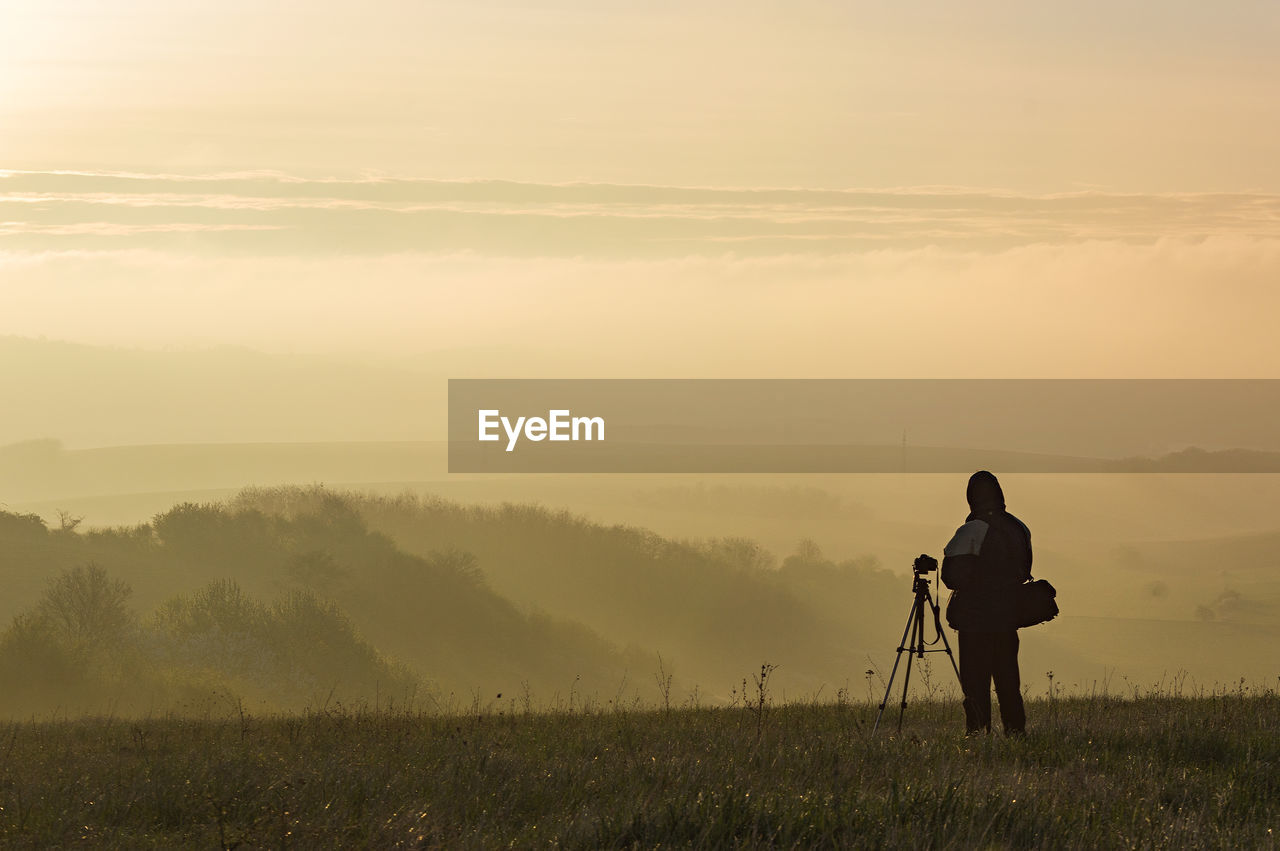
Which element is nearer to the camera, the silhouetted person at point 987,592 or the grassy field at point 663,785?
the grassy field at point 663,785

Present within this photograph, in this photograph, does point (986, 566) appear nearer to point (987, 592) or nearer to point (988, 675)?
point (987, 592)

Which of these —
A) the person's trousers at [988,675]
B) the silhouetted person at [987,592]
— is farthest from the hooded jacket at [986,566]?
the person's trousers at [988,675]

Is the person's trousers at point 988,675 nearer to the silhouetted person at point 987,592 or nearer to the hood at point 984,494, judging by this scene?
the silhouetted person at point 987,592

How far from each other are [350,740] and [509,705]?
3.10 meters

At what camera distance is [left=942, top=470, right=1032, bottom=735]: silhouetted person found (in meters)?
12.4

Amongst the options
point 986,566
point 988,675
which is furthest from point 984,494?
point 988,675

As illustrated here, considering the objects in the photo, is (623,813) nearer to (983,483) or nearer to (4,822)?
(4,822)

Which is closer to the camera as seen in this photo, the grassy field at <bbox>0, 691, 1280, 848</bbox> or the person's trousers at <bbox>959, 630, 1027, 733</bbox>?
the grassy field at <bbox>0, 691, 1280, 848</bbox>

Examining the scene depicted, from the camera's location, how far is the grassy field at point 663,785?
845 cm

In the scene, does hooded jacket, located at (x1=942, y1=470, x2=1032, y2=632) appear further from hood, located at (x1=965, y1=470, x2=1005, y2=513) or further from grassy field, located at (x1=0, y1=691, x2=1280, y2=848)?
grassy field, located at (x1=0, y1=691, x2=1280, y2=848)

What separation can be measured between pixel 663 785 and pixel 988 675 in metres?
4.62

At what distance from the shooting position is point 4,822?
30.1ft

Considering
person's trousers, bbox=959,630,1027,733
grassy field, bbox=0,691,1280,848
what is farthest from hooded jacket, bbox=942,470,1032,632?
grassy field, bbox=0,691,1280,848

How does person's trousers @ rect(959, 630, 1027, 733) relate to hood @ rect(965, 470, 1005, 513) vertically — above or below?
below
